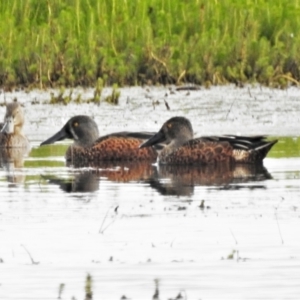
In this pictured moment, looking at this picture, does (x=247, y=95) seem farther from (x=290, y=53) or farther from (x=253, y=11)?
(x=253, y=11)

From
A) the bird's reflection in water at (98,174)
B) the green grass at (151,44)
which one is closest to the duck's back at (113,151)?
the bird's reflection in water at (98,174)

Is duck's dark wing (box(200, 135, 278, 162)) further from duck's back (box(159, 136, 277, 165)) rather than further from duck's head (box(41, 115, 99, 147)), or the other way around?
duck's head (box(41, 115, 99, 147))

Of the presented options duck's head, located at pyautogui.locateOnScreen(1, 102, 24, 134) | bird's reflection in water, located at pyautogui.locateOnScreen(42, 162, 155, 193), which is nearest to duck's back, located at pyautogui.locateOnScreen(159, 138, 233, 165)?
bird's reflection in water, located at pyautogui.locateOnScreen(42, 162, 155, 193)

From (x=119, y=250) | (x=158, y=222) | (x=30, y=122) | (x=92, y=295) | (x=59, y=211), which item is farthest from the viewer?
(x=30, y=122)

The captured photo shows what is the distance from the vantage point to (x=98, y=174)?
11.3 meters

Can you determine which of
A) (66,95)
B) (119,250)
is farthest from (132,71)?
(119,250)

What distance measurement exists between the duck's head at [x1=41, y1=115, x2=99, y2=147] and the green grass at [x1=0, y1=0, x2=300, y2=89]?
9.55 ft

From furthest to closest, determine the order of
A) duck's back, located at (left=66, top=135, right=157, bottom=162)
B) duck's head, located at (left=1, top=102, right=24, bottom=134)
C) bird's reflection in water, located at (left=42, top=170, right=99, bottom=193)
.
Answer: duck's head, located at (left=1, top=102, right=24, bottom=134)
duck's back, located at (left=66, top=135, right=157, bottom=162)
bird's reflection in water, located at (left=42, top=170, right=99, bottom=193)

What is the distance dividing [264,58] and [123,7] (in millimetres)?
2843

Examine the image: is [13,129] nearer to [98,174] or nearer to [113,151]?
[113,151]

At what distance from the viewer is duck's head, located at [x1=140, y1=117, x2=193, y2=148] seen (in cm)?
1261

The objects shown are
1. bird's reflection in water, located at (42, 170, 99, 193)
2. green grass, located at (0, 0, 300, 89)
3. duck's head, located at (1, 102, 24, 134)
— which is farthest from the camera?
green grass, located at (0, 0, 300, 89)

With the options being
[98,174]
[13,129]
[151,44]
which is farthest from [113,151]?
[151,44]

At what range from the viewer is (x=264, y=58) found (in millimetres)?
16703
